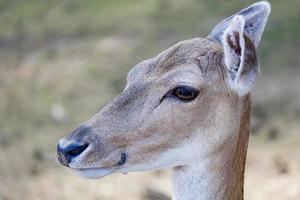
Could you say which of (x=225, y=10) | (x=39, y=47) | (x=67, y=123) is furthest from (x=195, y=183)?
(x=39, y=47)

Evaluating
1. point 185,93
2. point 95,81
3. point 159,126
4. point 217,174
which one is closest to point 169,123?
point 159,126

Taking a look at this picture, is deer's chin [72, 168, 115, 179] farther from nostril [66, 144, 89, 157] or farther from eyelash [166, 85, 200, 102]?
eyelash [166, 85, 200, 102]

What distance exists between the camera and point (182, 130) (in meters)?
4.50

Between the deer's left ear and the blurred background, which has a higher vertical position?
the blurred background

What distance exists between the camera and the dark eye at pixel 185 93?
177 inches

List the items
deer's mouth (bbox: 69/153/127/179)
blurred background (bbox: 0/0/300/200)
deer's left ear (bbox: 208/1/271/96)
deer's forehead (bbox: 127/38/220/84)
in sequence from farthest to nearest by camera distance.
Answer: blurred background (bbox: 0/0/300/200) → deer's forehead (bbox: 127/38/220/84) → deer's mouth (bbox: 69/153/127/179) → deer's left ear (bbox: 208/1/271/96)

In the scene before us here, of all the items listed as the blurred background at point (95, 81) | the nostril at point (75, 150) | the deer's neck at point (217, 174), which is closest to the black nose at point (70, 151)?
the nostril at point (75, 150)

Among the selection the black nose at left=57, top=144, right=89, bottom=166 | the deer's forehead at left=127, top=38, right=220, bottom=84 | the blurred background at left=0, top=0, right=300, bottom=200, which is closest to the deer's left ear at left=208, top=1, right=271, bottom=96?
the deer's forehead at left=127, top=38, right=220, bottom=84

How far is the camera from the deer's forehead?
15.3ft

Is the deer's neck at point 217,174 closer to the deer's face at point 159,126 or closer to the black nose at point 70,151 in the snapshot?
the deer's face at point 159,126

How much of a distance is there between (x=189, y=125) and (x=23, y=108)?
8.53m

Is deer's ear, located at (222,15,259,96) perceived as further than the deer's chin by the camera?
No

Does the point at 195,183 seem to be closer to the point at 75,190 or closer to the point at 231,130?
the point at 231,130

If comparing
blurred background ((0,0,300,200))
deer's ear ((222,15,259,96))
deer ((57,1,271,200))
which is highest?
blurred background ((0,0,300,200))
